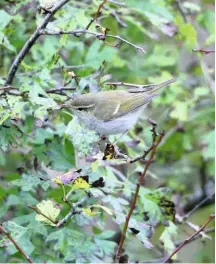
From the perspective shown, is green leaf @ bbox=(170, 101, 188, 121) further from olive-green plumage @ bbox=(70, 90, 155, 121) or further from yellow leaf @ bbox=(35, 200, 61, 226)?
yellow leaf @ bbox=(35, 200, 61, 226)

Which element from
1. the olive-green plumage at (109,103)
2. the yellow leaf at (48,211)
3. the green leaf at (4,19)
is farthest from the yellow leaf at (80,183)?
the green leaf at (4,19)

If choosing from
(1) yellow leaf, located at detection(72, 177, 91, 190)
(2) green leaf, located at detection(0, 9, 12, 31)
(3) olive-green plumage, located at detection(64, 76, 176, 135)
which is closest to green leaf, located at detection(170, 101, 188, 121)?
(3) olive-green plumage, located at detection(64, 76, 176, 135)

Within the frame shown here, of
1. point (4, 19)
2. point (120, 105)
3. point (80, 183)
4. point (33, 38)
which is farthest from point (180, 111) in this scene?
point (80, 183)

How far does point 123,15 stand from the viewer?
251 cm

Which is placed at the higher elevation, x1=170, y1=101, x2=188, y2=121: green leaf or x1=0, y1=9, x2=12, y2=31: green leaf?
x1=0, y1=9, x2=12, y2=31: green leaf

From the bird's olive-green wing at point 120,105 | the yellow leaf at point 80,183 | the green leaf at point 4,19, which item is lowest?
the bird's olive-green wing at point 120,105

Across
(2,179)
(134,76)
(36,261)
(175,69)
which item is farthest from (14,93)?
(175,69)

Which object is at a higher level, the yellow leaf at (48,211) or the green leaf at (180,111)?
the yellow leaf at (48,211)

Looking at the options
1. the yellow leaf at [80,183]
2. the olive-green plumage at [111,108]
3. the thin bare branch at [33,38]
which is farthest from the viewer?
the olive-green plumage at [111,108]

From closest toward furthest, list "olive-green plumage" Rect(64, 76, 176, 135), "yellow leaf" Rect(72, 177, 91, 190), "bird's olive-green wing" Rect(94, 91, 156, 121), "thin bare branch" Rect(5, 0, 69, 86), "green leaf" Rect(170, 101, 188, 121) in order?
1. "yellow leaf" Rect(72, 177, 91, 190)
2. "thin bare branch" Rect(5, 0, 69, 86)
3. "olive-green plumage" Rect(64, 76, 176, 135)
4. "bird's olive-green wing" Rect(94, 91, 156, 121)
5. "green leaf" Rect(170, 101, 188, 121)

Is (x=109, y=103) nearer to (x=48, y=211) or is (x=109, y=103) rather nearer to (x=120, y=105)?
(x=120, y=105)

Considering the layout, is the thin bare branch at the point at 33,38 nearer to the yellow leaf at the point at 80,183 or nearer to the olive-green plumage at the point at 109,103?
the olive-green plumage at the point at 109,103

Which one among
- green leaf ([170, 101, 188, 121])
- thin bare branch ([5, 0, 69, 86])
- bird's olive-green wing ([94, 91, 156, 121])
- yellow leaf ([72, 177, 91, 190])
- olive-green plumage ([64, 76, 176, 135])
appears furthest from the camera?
green leaf ([170, 101, 188, 121])

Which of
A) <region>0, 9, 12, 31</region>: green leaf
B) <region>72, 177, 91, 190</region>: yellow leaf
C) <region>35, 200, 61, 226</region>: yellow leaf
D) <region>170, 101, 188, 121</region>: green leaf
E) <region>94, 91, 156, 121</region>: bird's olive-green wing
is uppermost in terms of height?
<region>0, 9, 12, 31</region>: green leaf
